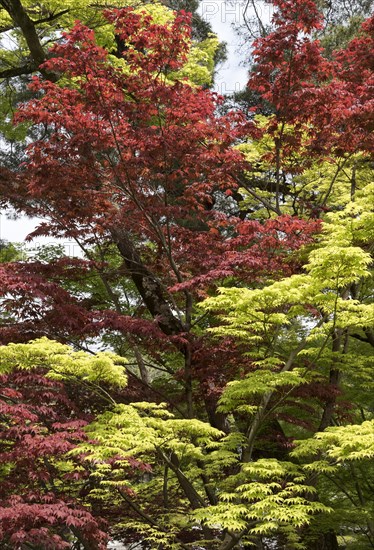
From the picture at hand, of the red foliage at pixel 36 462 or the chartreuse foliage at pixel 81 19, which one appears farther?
the chartreuse foliage at pixel 81 19

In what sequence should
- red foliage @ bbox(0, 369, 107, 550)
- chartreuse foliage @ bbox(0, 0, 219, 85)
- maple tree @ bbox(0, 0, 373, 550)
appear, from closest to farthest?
red foliage @ bbox(0, 369, 107, 550) → maple tree @ bbox(0, 0, 373, 550) → chartreuse foliage @ bbox(0, 0, 219, 85)

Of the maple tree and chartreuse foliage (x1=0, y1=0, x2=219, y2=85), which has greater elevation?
chartreuse foliage (x1=0, y1=0, x2=219, y2=85)

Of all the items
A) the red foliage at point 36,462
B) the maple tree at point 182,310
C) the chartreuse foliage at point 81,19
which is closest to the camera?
the red foliage at point 36,462

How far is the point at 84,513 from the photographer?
5.19m

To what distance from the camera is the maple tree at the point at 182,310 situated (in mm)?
5164

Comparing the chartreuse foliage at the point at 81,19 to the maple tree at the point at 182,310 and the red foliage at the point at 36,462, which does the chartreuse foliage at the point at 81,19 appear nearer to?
the maple tree at the point at 182,310

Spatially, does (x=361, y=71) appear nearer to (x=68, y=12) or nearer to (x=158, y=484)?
(x=68, y=12)

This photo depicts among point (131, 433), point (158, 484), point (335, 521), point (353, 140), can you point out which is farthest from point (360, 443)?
point (158, 484)

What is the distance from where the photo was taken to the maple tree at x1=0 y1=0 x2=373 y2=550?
5.16m

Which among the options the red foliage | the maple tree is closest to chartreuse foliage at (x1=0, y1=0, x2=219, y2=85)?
the maple tree

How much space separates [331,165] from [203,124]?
10.6ft

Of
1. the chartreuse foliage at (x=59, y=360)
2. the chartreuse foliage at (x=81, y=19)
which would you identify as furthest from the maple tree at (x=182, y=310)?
the chartreuse foliage at (x=81, y=19)

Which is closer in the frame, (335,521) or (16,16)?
(335,521)

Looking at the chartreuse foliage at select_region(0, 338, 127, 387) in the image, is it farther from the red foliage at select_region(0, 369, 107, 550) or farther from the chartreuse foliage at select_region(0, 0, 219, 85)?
the chartreuse foliage at select_region(0, 0, 219, 85)
